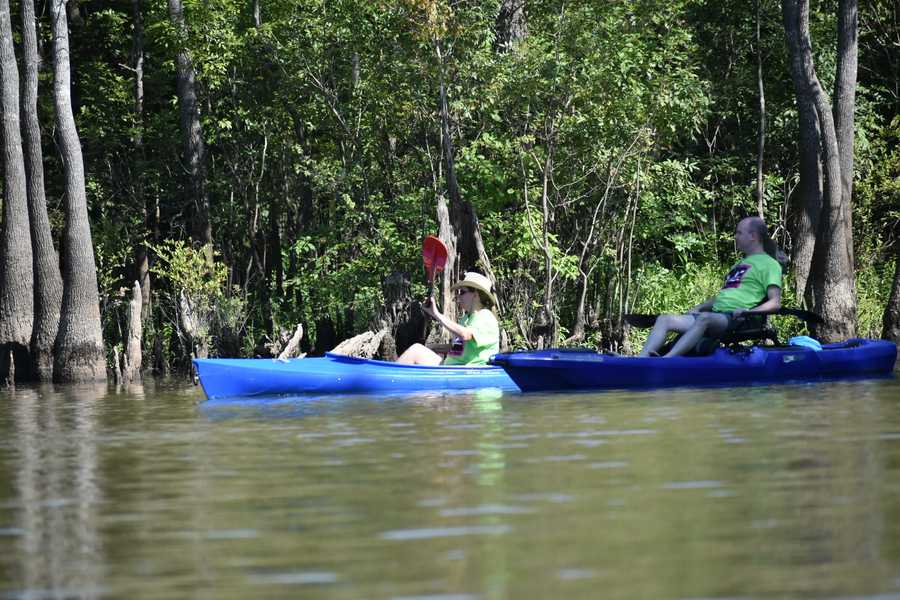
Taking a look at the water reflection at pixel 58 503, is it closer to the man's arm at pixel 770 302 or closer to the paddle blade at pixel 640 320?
the paddle blade at pixel 640 320

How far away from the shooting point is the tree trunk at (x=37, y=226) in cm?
2205

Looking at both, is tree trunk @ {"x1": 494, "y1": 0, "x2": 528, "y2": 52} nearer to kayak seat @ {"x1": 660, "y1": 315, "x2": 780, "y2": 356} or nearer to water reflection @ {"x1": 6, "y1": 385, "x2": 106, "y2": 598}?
kayak seat @ {"x1": 660, "y1": 315, "x2": 780, "y2": 356}

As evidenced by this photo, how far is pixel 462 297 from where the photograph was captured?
1419 centimetres

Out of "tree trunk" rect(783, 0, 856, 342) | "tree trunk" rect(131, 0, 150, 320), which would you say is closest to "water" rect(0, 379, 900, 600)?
"tree trunk" rect(783, 0, 856, 342)

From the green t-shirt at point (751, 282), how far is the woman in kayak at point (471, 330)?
218cm

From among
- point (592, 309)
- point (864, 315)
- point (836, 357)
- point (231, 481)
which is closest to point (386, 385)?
point (836, 357)

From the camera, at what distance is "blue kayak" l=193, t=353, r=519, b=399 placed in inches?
567

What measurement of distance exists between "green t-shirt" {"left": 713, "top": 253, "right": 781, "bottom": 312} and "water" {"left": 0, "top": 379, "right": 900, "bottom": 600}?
2.27m

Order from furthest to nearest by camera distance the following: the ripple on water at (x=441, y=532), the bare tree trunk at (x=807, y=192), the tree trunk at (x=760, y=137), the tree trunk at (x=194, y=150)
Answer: the tree trunk at (x=194, y=150) → the tree trunk at (x=760, y=137) → the bare tree trunk at (x=807, y=192) → the ripple on water at (x=441, y=532)

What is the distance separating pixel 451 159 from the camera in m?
20.3

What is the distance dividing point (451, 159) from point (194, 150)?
274 inches

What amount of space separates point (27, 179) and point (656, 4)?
31.7 feet

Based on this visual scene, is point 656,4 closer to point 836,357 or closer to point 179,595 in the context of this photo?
point 836,357

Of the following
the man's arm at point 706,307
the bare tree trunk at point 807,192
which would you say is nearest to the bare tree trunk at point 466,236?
the bare tree trunk at point 807,192
